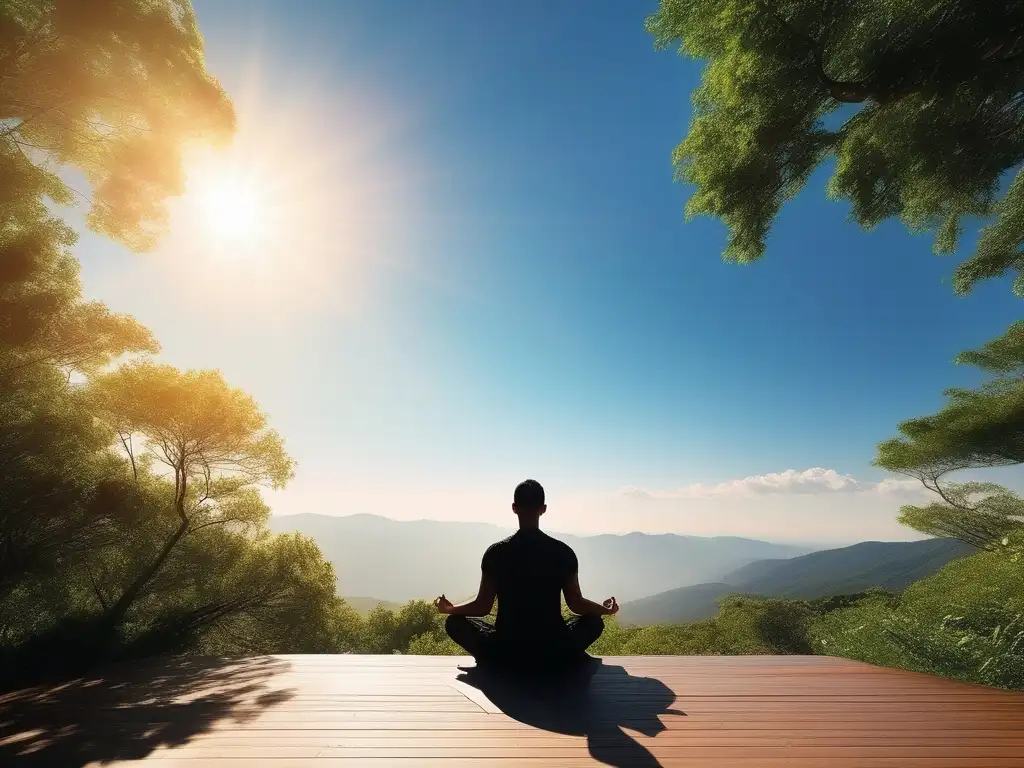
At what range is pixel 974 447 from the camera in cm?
955

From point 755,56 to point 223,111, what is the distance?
28.4ft

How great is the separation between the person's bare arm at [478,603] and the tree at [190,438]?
1012 cm

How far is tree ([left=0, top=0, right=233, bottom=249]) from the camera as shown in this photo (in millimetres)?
5648

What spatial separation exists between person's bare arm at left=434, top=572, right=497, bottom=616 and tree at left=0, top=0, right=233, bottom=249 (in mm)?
8678

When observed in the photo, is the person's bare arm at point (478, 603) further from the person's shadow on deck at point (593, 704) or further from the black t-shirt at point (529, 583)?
the person's shadow on deck at point (593, 704)

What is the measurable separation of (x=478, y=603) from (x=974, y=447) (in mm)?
12448

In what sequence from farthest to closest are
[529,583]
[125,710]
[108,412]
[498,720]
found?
[108,412] → [529,583] → [125,710] → [498,720]

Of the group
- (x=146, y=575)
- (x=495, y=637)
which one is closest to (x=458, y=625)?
(x=495, y=637)

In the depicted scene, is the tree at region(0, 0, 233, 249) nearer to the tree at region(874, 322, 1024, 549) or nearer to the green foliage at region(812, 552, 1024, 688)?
the green foliage at region(812, 552, 1024, 688)

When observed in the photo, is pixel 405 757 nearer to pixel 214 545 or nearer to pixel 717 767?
pixel 717 767

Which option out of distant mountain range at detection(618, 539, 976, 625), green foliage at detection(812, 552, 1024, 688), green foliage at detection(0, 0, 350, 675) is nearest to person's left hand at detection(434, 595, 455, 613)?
green foliage at detection(0, 0, 350, 675)

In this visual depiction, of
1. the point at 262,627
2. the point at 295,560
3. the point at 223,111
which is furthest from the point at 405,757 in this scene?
the point at 262,627

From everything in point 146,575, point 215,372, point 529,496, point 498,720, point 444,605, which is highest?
point 215,372

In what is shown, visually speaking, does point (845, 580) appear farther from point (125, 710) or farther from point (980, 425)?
point (125, 710)
